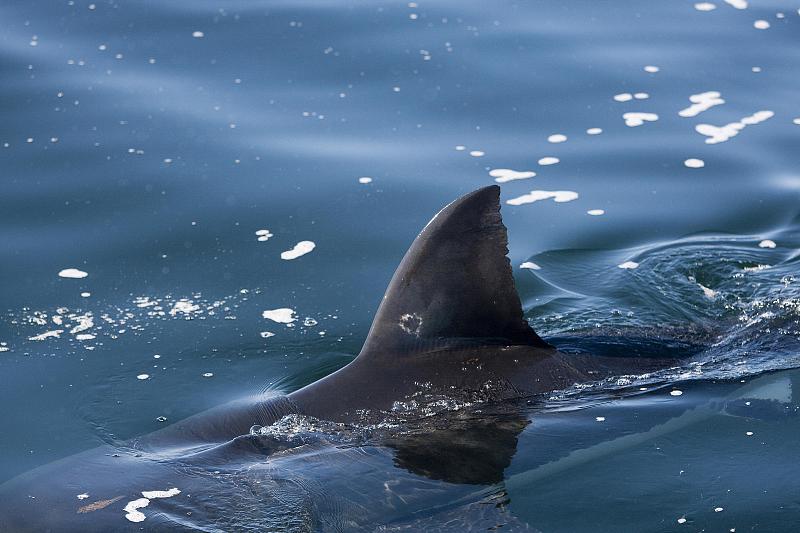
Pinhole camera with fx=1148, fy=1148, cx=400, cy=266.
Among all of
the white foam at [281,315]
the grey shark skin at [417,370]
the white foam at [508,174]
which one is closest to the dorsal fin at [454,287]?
the grey shark skin at [417,370]

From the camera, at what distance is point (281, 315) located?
30.2 ft

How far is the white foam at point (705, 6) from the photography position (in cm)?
1603

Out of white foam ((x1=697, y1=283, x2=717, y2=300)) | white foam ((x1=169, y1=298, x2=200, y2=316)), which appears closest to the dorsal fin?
white foam ((x1=169, y1=298, x2=200, y2=316))

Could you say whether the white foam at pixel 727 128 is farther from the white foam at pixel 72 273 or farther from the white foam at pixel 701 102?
the white foam at pixel 72 273

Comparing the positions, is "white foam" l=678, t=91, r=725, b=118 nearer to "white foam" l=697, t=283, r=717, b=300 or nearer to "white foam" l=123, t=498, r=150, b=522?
"white foam" l=697, t=283, r=717, b=300

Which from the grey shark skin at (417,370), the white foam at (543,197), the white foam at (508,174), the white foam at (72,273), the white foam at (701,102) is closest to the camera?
the grey shark skin at (417,370)

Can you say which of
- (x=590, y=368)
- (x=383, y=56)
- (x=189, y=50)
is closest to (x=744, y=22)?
(x=383, y=56)

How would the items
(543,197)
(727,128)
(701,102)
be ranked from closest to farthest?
(543,197) < (727,128) < (701,102)

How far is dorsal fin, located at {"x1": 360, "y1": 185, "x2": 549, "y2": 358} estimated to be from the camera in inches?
263

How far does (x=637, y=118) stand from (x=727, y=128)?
99 centimetres

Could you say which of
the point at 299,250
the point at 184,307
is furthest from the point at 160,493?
the point at 299,250

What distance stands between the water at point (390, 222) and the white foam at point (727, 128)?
82mm

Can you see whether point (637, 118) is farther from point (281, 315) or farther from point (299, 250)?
point (281, 315)

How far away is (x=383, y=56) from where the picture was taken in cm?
1430
